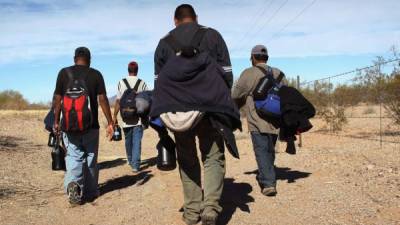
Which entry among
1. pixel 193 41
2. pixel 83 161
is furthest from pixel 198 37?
pixel 83 161

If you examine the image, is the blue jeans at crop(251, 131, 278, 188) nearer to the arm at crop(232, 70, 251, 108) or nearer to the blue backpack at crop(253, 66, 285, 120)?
the blue backpack at crop(253, 66, 285, 120)

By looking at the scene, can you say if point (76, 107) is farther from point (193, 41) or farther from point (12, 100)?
point (12, 100)

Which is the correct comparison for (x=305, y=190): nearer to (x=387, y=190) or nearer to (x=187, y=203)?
(x=387, y=190)

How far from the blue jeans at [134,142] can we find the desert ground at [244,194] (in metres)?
0.23

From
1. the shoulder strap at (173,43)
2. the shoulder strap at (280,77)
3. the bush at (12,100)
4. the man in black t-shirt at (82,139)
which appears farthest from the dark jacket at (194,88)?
the bush at (12,100)

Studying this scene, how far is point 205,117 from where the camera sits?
15.2 feet

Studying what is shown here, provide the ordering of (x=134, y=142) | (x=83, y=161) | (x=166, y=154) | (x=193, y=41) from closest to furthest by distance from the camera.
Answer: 1. (x=193, y=41)
2. (x=166, y=154)
3. (x=83, y=161)
4. (x=134, y=142)

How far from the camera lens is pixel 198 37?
4.73m

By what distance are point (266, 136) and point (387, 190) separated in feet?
5.12

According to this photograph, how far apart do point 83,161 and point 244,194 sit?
2048 millimetres

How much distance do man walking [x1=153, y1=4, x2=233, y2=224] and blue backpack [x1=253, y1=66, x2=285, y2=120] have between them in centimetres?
153

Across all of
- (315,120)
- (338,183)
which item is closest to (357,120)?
(315,120)

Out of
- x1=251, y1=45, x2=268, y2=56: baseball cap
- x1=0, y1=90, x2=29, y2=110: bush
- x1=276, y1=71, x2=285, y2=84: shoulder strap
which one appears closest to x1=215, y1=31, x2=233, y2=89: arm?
x1=276, y1=71, x2=285, y2=84: shoulder strap

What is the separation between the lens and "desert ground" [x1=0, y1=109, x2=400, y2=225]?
532 centimetres
